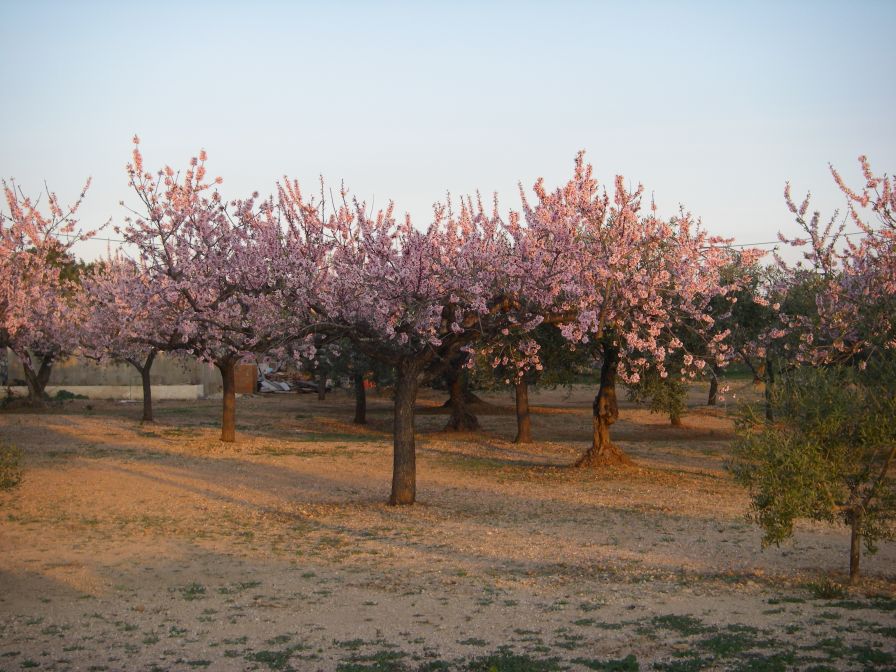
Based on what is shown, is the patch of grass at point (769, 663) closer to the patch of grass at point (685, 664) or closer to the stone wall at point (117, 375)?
the patch of grass at point (685, 664)

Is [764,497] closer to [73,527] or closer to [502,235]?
[502,235]

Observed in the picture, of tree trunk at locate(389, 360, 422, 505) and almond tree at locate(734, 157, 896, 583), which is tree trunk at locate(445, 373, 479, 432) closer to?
tree trunk at locate(389, 360, 422, 505)

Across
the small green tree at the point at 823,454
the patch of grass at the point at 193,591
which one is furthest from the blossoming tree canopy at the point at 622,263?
the patch of grass at the point at 193,591

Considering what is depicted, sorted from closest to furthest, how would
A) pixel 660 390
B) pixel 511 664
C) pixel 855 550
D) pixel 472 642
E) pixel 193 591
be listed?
pixel 511 664, pixel 472 642, pixel 855 550, pixel 193 591, pixel 660 390

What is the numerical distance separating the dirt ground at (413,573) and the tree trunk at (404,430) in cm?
72

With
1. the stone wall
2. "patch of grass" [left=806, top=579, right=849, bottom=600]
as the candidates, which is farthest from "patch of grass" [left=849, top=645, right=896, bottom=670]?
the stone wall

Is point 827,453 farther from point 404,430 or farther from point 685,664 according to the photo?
point 404,430

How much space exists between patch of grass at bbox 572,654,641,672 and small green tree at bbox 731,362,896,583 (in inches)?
123

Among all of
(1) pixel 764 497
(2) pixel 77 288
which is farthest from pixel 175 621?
(2) pixel 77 288

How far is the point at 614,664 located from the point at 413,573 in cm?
467

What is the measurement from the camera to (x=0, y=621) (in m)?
9.89

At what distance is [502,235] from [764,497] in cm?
851

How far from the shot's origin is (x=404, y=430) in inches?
688

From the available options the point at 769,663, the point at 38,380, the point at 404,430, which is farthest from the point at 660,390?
the point at 38,380
